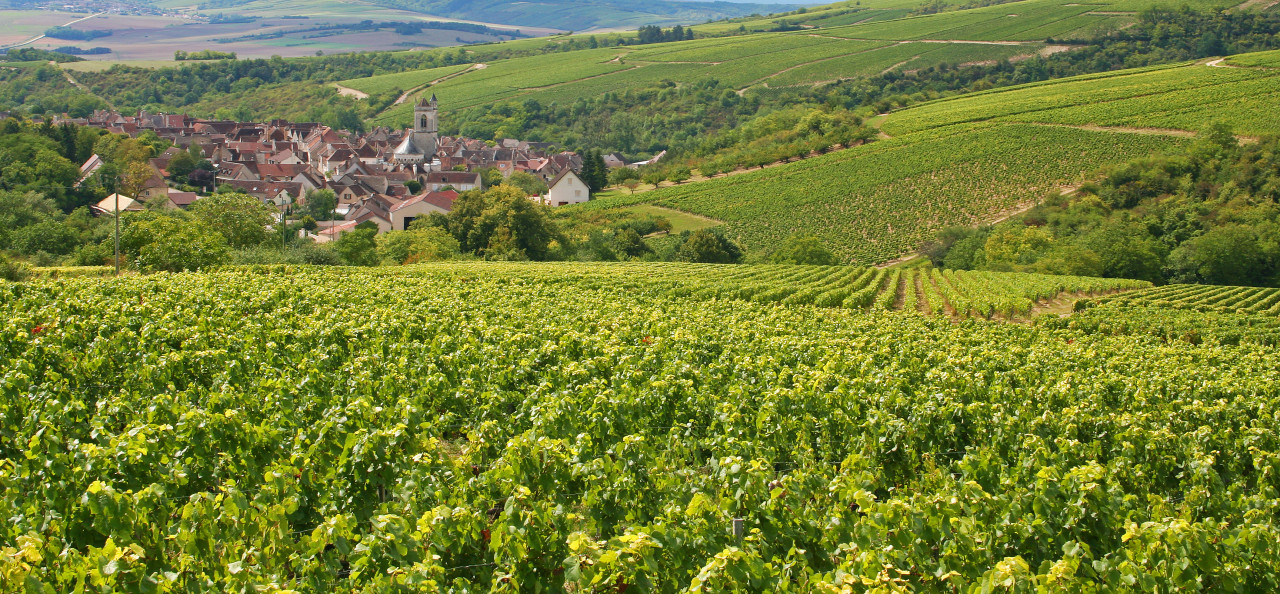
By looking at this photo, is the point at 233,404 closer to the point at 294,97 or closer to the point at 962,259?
the point at 962,259

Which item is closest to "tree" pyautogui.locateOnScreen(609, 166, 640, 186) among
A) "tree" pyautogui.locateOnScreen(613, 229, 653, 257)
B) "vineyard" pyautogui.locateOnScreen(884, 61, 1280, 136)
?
"tree" pyautogui.locateOnScreen(613, 229, 653, 257)

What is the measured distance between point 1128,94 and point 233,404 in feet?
386

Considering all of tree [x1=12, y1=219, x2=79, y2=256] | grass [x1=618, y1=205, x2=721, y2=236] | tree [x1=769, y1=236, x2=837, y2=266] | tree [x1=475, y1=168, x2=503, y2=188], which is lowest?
tree [x1=769, y1=236, x2=837, y2=266]

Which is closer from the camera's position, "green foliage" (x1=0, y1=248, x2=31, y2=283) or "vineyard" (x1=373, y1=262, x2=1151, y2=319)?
"green foliage" (x1=0, y1=248, x2=31, y2=283)

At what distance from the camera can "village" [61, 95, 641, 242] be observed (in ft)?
256

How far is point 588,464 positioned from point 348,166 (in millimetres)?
105071

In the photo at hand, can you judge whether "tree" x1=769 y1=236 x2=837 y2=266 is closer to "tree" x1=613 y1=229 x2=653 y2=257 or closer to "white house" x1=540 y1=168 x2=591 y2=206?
"tree" x1=613 y1=229 x2=653 y2=257

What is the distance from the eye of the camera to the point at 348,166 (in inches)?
4131

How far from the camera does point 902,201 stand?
80.0 meters

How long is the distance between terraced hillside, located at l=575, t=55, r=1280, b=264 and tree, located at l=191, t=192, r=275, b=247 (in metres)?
38.8

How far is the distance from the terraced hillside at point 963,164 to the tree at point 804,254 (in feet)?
18.1

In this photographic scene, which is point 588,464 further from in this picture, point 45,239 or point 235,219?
point 45,239

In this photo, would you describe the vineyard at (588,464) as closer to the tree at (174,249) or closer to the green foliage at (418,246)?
the tree at (174,249)

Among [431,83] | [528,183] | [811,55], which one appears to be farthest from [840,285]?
[431,83]
